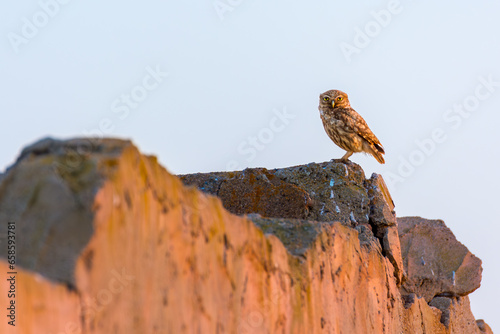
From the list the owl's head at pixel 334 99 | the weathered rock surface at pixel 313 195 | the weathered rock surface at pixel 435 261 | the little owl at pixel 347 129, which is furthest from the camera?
the owl's head at pixel 334 99

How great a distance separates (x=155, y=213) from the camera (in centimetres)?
285

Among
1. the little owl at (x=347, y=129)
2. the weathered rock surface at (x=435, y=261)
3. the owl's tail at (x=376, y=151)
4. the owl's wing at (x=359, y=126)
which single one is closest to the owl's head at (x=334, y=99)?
the little owl at (x=347, y=129)

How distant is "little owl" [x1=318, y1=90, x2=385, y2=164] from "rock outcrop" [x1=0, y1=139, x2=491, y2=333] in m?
3.02

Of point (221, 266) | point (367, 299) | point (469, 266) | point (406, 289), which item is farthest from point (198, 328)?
point (469, 266)

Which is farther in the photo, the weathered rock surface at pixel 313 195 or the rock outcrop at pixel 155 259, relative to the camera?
the weathered rock surface at pixel 313 195

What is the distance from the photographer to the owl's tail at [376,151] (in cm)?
911

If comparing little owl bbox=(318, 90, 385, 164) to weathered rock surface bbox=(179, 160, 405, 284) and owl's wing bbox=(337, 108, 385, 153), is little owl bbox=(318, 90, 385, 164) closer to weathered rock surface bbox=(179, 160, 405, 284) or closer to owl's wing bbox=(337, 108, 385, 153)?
owl's wing bbox=(337, 108, 385, 153)

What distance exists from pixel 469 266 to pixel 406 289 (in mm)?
1086

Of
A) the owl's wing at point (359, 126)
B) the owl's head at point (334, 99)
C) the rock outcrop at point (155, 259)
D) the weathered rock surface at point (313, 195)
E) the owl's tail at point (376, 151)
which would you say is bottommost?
the rock outcrop at point (155, 259)

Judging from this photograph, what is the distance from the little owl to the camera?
9.02 metres

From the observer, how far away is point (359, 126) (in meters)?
9.09

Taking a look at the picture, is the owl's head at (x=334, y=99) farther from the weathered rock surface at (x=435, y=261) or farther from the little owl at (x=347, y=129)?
the weathered rock surface at (x=435, y=261)

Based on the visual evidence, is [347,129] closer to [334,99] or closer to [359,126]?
[359,126]

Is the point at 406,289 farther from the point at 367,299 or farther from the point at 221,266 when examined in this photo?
the point at 221,266
